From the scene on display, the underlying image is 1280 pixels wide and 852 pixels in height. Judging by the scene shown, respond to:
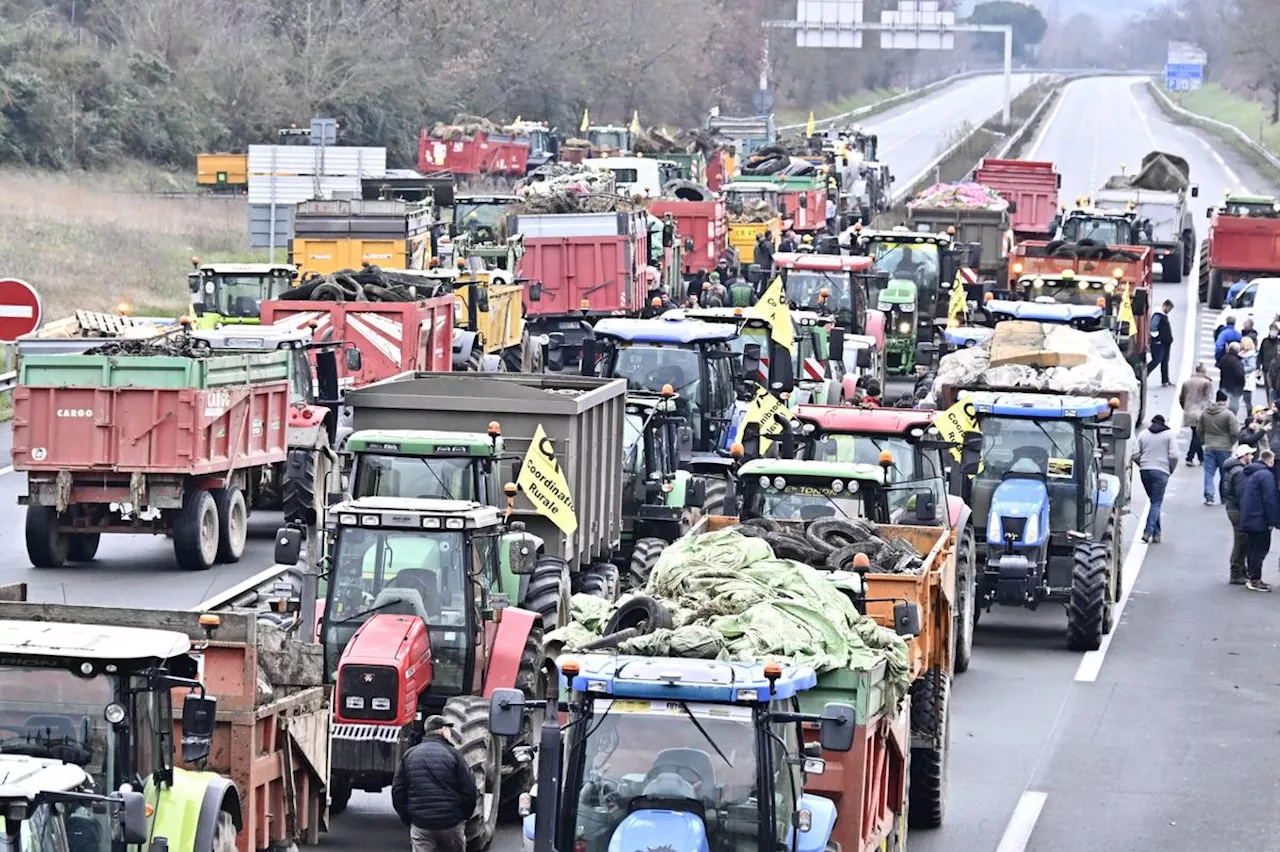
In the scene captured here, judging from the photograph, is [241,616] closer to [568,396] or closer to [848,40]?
[568,396]

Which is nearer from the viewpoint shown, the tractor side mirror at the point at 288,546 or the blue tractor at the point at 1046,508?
the tractor side mirror at the point at 288,546

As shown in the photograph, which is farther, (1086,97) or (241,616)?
(1086,97)

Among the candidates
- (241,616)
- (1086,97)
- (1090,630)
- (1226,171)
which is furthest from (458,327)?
(1086,97)

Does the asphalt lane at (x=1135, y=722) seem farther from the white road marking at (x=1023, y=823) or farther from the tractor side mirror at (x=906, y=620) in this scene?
the tractor side mirror at (x=906, y=620)

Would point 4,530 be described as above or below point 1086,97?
below

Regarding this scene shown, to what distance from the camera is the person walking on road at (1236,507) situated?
2686 centimetres

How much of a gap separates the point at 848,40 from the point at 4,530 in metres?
81.3

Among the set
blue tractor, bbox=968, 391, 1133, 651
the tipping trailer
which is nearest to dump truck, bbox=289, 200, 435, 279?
the tipping trailer

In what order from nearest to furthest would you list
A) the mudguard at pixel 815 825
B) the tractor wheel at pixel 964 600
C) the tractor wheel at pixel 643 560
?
the mudguard at pixel 815 825, the tractor wheel at pixel 643 560, the tractor wheel at pixel 964 600

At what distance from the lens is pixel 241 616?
13461 millimetres

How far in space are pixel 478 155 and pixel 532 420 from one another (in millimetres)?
54311

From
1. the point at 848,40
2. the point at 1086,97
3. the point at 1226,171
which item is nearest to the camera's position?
the point at 1226,171

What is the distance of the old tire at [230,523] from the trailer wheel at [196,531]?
0.09 meters

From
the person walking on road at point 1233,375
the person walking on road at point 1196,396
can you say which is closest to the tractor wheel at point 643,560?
the person walking on road at point 1196,396
